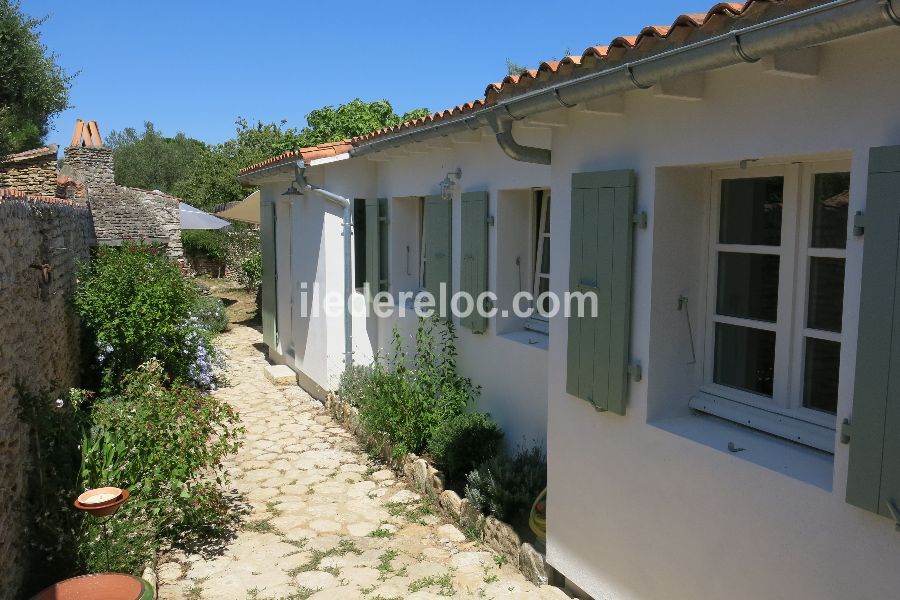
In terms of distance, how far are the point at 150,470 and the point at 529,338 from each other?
11.1 feet

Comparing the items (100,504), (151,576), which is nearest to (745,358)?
(100,504)

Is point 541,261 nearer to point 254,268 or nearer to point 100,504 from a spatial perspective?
point 100,504

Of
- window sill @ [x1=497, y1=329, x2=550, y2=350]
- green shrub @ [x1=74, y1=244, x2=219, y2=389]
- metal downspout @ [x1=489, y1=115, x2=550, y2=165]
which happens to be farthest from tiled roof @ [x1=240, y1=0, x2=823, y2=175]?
green shrub @ [x1=74, y1=244, x2=219, y2=389]

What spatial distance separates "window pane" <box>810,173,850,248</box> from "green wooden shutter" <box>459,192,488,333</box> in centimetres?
360

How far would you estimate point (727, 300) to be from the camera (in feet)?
13.0

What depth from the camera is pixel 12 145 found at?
55.6ft

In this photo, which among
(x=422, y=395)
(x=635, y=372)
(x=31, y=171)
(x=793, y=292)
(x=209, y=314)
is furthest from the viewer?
(x=31, y=171)

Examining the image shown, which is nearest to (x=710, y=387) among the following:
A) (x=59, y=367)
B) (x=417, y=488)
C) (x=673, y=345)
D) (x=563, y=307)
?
Answer: (x=673, y=345)

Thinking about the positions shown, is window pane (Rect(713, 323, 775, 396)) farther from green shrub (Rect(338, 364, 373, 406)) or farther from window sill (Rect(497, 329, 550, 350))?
green shrub (Rect(338, 364, 373, 406))

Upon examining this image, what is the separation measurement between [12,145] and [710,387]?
1804 centimetres

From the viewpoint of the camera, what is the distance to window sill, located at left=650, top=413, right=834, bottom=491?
3.25 metres

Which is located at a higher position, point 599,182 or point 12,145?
point 12,145

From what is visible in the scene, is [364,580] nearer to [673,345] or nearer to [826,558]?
[673,345]

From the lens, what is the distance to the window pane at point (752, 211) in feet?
11.9
